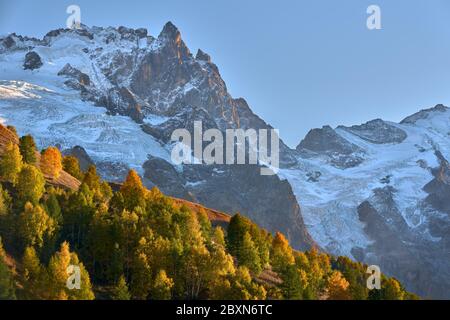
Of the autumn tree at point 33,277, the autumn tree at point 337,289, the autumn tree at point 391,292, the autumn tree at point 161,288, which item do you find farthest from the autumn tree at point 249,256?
the autumn tree at point 33,277

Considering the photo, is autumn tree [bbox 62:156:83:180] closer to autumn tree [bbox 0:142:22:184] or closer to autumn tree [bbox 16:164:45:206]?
autumn tree [bbox 0:142:22:184]

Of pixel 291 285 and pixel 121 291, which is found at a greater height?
pixel 291 285

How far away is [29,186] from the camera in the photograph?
125 metres

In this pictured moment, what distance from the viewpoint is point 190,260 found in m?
112

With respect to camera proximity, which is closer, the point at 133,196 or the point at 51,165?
the point at 133,196

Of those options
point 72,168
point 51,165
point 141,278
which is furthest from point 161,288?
point 72,168

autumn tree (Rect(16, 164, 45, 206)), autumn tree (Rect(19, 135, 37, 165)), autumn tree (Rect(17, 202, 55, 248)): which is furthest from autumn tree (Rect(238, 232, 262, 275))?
autumn tree (Rect(19, 135, 37, 165))

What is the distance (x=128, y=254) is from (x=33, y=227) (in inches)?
574

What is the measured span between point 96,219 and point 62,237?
6.00 m

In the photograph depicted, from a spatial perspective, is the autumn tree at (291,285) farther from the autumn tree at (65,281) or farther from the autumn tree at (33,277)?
the autumn tree at (33,277)

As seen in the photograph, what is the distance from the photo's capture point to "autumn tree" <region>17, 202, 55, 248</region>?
11131 cm

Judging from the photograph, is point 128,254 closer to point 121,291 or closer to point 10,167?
point 121,291
